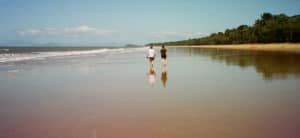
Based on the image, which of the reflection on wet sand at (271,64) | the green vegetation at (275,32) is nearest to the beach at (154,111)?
the reflection on wet sand at (271,64)

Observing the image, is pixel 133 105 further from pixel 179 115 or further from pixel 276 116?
pixel 276 116

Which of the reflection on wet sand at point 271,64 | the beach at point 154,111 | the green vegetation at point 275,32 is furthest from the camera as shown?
the green vegetation at point 275,32

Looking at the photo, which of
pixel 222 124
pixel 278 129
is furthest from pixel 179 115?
pixel 278 129

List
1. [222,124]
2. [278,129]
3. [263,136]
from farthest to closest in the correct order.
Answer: [222,124] < [278,129] < [263,136]

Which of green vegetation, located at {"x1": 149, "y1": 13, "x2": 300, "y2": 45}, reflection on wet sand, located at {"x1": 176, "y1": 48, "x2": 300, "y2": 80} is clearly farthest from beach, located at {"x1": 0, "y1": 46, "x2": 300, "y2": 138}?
green vegetation, located at {"x1": 149, "y1": 13, "x2": 300, "y2": 45}

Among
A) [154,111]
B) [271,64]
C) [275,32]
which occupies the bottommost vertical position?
[154,111]

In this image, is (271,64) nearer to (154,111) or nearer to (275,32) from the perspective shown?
(154,111)

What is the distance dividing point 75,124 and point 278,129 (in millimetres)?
4046

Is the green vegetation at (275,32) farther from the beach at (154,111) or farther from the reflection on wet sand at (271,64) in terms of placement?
the beach at (154,111)

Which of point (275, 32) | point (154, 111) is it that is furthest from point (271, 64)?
point (275, 32)

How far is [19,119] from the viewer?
5703 mm

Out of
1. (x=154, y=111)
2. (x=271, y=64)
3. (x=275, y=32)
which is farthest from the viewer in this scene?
(x=275, y=32)

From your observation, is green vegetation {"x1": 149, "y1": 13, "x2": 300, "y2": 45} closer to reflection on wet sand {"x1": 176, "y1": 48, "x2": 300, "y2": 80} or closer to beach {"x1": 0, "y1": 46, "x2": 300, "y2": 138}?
reflection on wet sand {"x1": 176, "y1": 48, "x2": 300, "y2": 80}

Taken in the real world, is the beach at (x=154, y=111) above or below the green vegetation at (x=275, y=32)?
below
